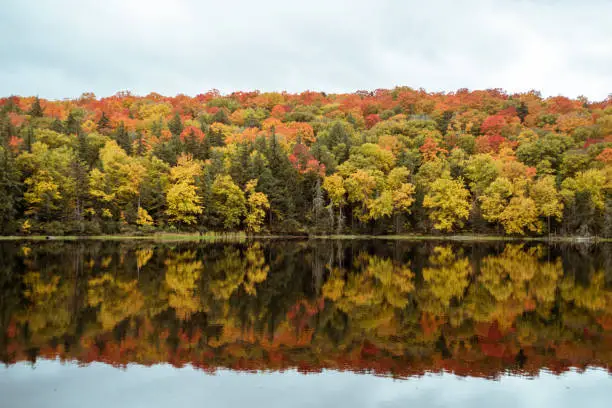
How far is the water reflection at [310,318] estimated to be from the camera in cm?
1301

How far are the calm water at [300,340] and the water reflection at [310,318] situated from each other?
6cm

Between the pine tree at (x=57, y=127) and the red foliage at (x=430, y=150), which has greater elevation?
the pine tree at (x=57, y=127)

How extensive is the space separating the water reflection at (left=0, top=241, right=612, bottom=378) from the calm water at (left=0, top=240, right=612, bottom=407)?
0.21ft

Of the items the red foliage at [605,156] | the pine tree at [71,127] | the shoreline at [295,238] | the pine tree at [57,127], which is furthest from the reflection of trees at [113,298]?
the red foliage at [605,156]

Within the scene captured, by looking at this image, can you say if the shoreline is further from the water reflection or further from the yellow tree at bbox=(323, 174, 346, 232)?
the water reflection

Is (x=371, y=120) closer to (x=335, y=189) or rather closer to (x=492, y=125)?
(x=492, y=125)

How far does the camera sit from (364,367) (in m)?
12.4

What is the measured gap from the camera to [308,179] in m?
77.9

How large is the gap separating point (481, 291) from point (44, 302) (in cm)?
1745

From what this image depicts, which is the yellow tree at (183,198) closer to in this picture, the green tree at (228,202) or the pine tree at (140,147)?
the green tree at (228,202)

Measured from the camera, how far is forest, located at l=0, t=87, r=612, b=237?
62.1 m

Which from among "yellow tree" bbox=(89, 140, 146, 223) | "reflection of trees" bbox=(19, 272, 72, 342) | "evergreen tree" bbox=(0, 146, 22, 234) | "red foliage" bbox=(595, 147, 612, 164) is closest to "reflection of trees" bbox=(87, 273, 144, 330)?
"reflection of trees" bbox=(19, 272, 72, 342)

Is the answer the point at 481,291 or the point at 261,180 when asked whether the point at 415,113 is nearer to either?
the point at 261,180

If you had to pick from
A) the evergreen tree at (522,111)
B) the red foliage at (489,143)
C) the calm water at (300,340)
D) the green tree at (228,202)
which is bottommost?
the calm water at (300,340)
